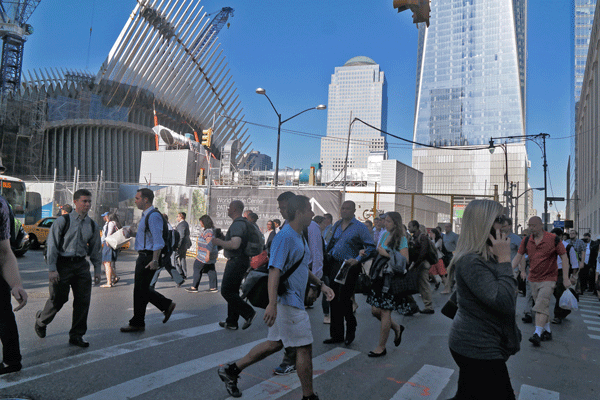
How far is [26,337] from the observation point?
217 inches

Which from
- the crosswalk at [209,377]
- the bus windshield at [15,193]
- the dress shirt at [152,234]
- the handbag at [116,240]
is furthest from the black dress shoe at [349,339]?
the bus windshield at [15,193]

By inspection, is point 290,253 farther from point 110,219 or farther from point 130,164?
point 130,164

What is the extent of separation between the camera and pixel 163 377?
4289 mm

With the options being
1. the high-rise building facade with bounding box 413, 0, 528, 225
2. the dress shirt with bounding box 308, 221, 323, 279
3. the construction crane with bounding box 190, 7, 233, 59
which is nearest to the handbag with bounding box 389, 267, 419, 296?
the dress shirt with bounding box 308, 221, 323, 279

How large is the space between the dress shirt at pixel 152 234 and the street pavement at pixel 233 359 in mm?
1151

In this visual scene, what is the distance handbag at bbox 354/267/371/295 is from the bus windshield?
18335 millimetres

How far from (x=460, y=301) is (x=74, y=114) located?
48639 mm

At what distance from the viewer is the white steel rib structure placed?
140ft

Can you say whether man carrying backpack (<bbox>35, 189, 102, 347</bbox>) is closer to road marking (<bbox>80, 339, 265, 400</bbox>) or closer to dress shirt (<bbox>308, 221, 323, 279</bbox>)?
road marking (<bbox>80, 339, 265, 400</bbox>)

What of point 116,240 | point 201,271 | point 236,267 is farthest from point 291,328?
point 116,240

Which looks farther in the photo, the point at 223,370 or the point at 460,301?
the point at 223,370

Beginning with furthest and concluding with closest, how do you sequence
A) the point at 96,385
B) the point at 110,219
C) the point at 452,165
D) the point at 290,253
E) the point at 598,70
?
the point at 452,165
the point at 598,70
the point at 110,219
the point at 96,385
the point at 290,253

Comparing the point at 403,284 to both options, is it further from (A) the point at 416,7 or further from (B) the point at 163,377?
(A) the point at 416,7

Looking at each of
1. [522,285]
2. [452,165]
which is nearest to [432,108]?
[452,165]
